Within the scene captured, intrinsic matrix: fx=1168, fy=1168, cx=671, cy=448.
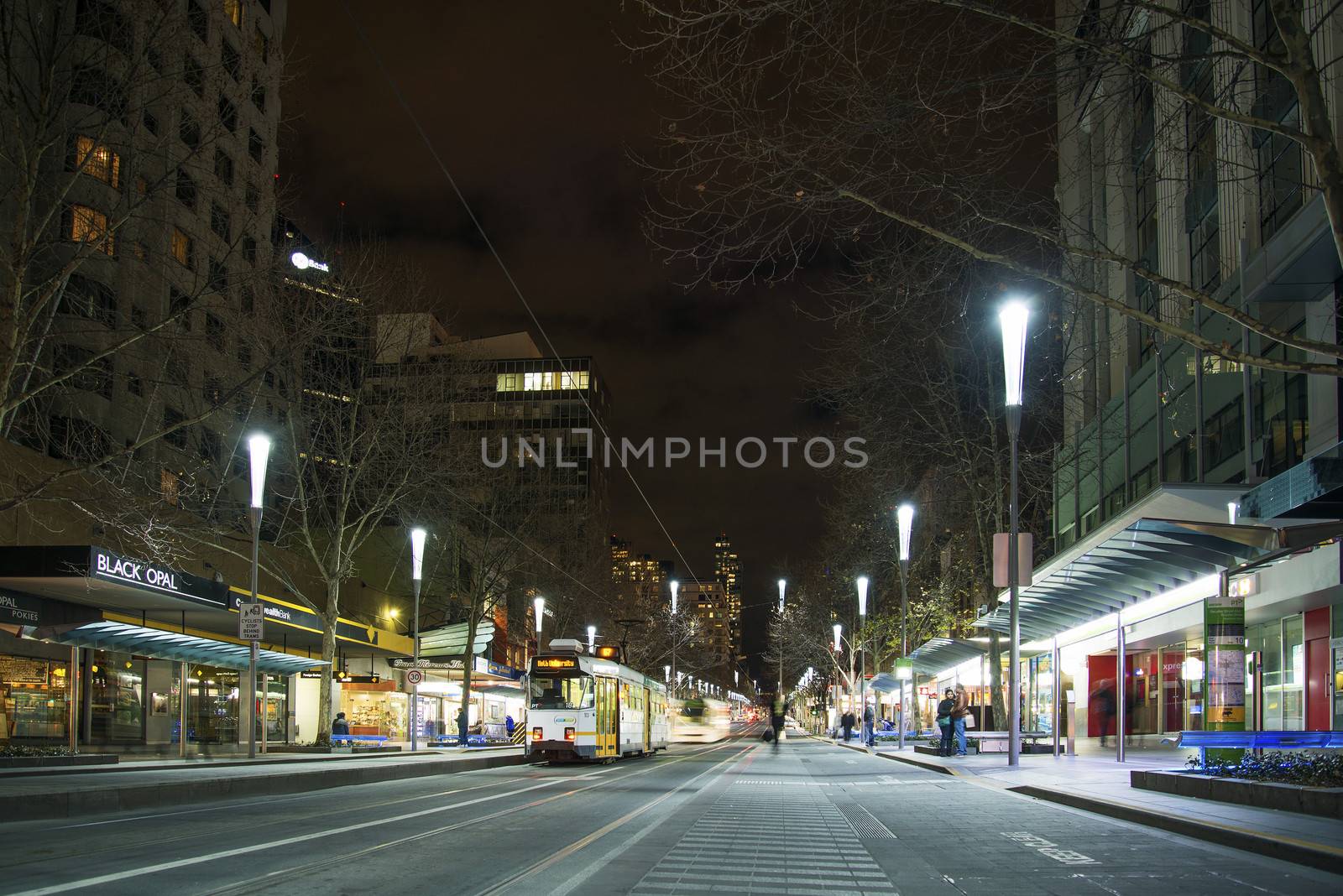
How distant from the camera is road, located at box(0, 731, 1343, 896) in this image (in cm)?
817

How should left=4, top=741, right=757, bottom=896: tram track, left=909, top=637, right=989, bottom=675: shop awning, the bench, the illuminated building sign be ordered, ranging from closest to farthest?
left=4, top=741, right=757, bottom=896: tram track → the bench → the illuminated building sign → left=909, top=637, right=989, bottom=675: shop awning

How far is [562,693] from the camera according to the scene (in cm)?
3594

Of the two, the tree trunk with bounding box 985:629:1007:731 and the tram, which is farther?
the tram

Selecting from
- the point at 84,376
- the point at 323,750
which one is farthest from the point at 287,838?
the point at 323,750

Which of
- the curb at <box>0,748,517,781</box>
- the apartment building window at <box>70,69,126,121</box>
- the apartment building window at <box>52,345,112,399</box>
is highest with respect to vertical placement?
the apartment building window at <box>70,69,126,121</box>

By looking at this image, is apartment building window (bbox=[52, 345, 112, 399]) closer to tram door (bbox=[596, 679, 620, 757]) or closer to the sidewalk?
tram door (bbox=[596, 679, 620, 757])

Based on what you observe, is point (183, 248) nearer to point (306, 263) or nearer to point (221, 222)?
point (221, 222)

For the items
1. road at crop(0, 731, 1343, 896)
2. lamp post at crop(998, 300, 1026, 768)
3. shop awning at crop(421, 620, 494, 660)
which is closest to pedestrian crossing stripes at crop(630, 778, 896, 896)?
road at crop(0, 731, 1343, 896)

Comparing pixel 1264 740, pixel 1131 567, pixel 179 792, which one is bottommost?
pixel 179 792

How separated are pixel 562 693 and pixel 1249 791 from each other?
2513 centimetres

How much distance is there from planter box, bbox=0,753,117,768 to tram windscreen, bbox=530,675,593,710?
14236 millimetres

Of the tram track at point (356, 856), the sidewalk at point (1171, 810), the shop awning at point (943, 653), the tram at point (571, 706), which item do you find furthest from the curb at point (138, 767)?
the shop awning at point (943, 653)

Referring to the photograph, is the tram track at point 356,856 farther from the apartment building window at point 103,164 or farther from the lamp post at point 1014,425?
the apartment building window at point 103,164

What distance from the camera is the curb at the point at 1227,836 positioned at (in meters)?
8.61
